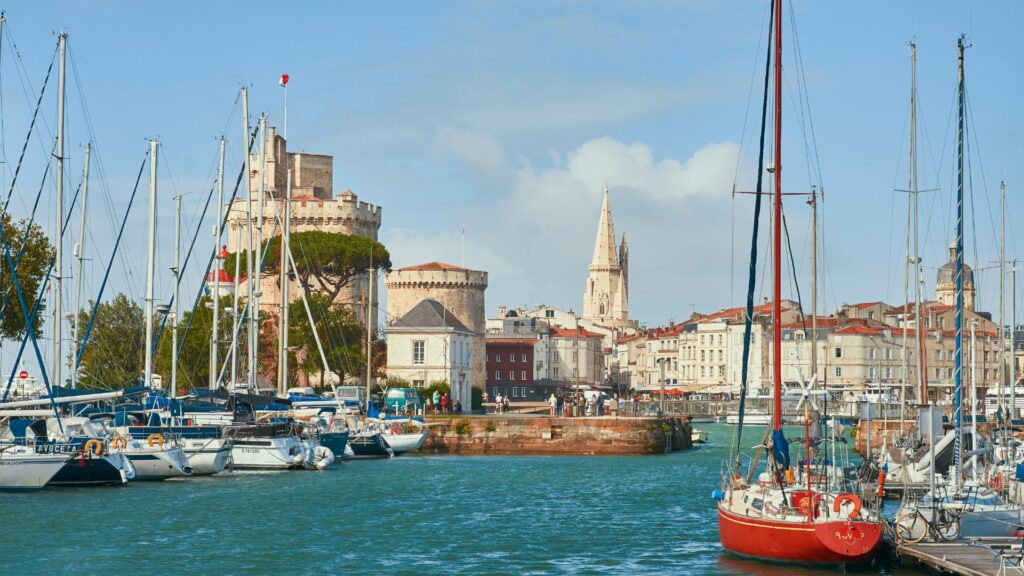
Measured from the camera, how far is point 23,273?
44.9m

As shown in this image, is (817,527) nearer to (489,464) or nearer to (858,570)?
(858,570)

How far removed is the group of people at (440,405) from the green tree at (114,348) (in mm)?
14345

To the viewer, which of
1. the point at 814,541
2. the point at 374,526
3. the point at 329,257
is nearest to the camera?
the point at 814,541

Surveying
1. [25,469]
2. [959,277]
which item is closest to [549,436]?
[25,469]

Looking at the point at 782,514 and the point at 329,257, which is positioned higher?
the point at 329,257

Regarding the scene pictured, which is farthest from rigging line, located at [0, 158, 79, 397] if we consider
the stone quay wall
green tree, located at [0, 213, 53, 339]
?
the stone quay wall

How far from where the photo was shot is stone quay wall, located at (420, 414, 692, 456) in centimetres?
5766

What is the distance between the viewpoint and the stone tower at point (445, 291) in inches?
3590

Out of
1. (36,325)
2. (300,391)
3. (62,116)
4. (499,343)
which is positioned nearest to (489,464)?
(300,391)

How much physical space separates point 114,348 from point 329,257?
1232cm

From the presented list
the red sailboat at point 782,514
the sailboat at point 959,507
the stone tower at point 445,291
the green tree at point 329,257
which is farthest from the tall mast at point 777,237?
the stone tower at point 445,291

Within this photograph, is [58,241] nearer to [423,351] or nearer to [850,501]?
[850,501]

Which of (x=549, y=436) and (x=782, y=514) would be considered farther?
(x=549, y=436)

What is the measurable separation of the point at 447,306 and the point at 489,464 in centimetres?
3909
